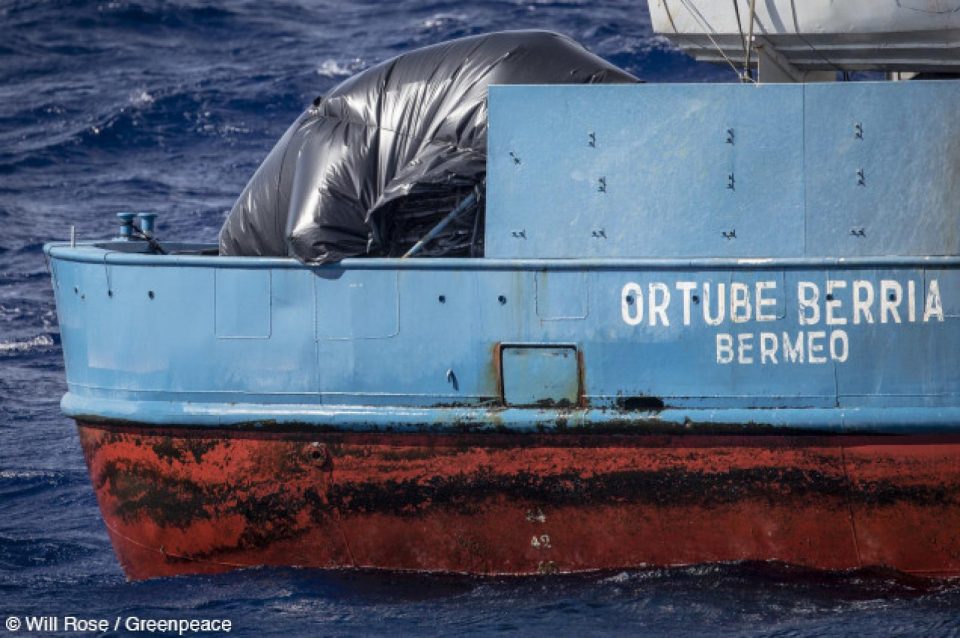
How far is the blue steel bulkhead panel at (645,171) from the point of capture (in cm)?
628

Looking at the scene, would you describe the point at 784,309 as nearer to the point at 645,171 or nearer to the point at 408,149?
the point at 645,171

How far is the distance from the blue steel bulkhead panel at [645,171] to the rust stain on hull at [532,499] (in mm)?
915

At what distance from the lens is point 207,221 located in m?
13.6

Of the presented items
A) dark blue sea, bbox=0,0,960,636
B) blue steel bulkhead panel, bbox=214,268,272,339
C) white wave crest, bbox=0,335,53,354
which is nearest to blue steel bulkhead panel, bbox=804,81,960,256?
dark blue sea, bbox=0,0,960,636

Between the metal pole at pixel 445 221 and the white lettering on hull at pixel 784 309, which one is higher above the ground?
the metal pole at pixel 445 221

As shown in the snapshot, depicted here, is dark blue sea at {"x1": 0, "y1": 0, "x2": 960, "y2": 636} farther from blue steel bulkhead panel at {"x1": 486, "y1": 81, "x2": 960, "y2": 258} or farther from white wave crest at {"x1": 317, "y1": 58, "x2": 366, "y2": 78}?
blue steel bulkhead panel at {"x1": 486, "y1": 81, "x2": 960, "y2": 258}

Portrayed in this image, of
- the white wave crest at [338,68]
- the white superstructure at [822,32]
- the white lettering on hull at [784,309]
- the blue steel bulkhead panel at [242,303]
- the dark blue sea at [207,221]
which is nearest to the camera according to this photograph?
the white lettering on hull at [784,309]

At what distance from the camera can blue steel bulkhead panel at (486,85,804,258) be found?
20.6 feet

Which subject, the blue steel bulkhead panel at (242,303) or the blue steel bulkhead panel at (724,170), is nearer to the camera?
the blue steel bulkhead panel at (724,170)

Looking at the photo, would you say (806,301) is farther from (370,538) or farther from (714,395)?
(370,538)

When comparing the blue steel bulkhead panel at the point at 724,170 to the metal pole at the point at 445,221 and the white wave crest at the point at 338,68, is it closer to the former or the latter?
the metal pole at the point at 445,221

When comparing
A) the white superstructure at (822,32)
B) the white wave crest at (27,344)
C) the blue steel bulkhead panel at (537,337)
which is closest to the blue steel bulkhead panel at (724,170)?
the blue steel bulkhead panel at (537,337)

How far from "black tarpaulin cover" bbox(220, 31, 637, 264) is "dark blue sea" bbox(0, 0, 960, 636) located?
5.52ft

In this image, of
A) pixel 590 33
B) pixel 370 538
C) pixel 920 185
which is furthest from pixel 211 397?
pixel 590 33
